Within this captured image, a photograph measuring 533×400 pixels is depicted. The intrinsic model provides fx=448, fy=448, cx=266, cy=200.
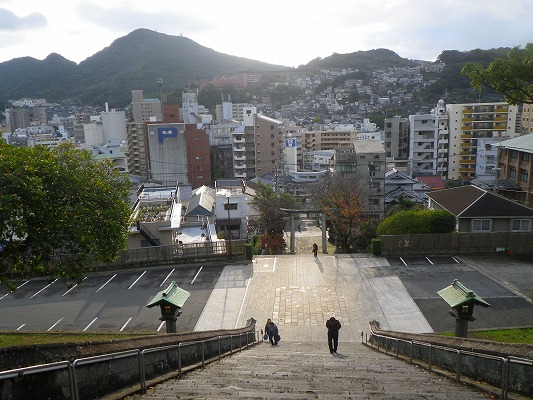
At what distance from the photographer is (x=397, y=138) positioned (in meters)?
71.6

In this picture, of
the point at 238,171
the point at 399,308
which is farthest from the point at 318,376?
the point at 238,171

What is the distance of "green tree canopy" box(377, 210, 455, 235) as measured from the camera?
88.3 ft

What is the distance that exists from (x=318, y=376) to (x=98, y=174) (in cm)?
773

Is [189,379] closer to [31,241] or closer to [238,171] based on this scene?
[31,241]

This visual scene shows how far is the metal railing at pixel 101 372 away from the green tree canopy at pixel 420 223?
19371 millimetres

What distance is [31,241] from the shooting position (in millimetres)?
10031

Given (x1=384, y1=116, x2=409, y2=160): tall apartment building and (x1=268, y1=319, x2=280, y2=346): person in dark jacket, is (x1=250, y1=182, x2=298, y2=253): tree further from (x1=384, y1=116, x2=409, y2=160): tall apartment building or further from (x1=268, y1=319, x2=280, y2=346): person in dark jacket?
(x1=384, y1=116, x2=409, y2=160): tall apartment building

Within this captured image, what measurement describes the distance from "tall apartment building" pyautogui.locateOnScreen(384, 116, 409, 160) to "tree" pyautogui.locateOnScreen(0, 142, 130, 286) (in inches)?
2535

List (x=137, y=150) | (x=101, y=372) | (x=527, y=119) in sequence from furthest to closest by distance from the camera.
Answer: (x=527, y=119), (x=137, y=150), (x=101, y=372)

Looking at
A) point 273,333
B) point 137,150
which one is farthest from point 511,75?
point 137,150

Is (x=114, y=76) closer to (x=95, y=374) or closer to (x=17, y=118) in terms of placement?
(x=17, y=118)

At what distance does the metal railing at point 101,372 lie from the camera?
501 centimetres

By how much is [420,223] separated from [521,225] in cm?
676

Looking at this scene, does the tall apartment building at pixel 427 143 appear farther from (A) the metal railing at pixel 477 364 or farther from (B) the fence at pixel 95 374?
(B) the fence at pixel 95 374
